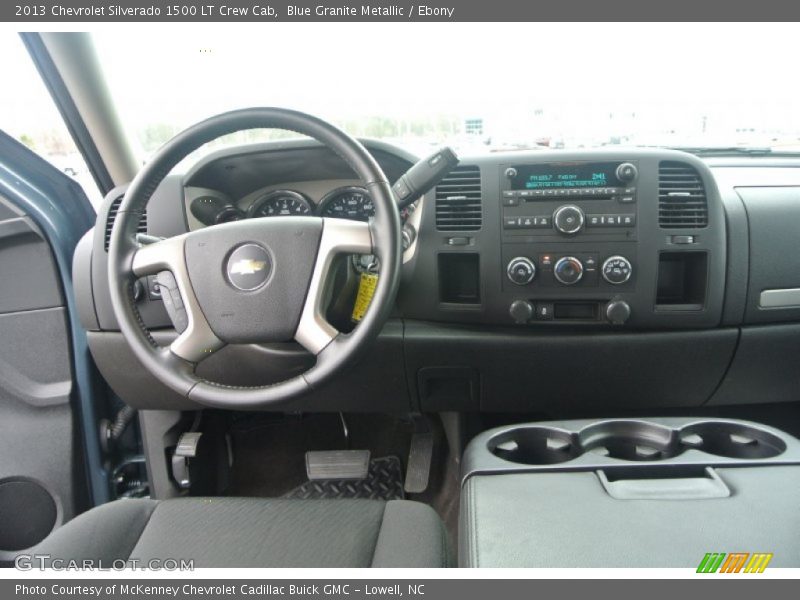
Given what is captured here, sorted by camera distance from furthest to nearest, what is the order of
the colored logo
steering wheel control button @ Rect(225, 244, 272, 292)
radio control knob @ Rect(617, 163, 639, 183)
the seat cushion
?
1. radio control knob @ Rect(617, 163, 639, 183)
2. steering wheel control button @ Rect(225, 244, 272, 292)
3. the seat cushion
4. the colored logo

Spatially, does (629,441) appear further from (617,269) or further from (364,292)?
(364,292)

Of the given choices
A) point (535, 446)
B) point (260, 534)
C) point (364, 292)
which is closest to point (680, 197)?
point (535, 446)

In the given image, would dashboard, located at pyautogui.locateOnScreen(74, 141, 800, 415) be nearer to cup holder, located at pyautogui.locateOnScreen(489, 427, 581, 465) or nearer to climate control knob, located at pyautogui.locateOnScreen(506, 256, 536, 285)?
climate control knob, located at pyautogui.locateOnScreen(506, 256, 536, 285)

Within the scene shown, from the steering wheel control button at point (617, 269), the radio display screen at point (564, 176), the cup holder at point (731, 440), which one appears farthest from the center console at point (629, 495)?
the radio display screen at point (564, 176)

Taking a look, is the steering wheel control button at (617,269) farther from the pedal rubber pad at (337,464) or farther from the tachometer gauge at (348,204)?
the pedal rubber pad at (337,464)

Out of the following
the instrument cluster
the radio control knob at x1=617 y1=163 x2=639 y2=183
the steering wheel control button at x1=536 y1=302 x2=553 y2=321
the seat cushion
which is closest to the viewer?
the seat cushion

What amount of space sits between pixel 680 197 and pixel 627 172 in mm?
177

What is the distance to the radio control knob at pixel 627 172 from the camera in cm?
150

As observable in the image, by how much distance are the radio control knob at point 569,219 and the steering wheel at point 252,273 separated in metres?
0.58

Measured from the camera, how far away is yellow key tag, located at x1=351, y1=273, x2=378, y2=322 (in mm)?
1508

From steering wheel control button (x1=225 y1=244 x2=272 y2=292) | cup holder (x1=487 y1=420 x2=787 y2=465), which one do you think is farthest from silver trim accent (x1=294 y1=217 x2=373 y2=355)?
cup holder (x1=487 y1=420 x2=787 y2=465)

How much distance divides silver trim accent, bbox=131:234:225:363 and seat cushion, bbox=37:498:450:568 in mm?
390

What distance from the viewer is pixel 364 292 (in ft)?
5.01
